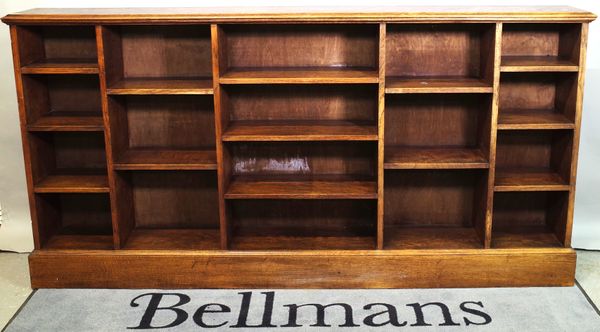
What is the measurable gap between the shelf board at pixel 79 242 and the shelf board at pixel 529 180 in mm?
1847

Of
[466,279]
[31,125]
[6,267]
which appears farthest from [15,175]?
[466,279]

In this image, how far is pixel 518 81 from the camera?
3920 mm

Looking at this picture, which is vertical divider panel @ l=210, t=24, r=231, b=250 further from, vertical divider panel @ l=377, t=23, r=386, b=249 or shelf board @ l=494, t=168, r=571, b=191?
shelf board @ l=494, t=168, r=571, b=191

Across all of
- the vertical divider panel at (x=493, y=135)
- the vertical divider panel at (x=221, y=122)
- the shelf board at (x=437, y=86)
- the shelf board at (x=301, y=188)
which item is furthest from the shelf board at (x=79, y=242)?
the vertical divider panel at (x=493, y=135)

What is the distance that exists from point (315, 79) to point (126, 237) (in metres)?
1.22

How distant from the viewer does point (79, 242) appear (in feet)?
13.0

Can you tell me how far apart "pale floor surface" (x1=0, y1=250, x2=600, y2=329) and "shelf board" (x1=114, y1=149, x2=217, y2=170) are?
78 cm

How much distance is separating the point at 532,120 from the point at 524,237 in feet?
1.95

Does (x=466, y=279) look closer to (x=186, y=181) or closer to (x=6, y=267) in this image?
(x=186, y=181)

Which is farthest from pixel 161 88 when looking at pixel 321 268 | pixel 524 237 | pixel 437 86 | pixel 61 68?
pixel 524 237

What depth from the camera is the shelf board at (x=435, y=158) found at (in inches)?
147

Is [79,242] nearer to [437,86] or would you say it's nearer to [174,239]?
[174,239]

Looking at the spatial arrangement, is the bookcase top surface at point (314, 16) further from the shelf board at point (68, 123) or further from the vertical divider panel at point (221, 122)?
the shelf board at point (68, 123)

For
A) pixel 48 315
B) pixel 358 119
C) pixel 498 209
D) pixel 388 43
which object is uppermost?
pixel 388 43
